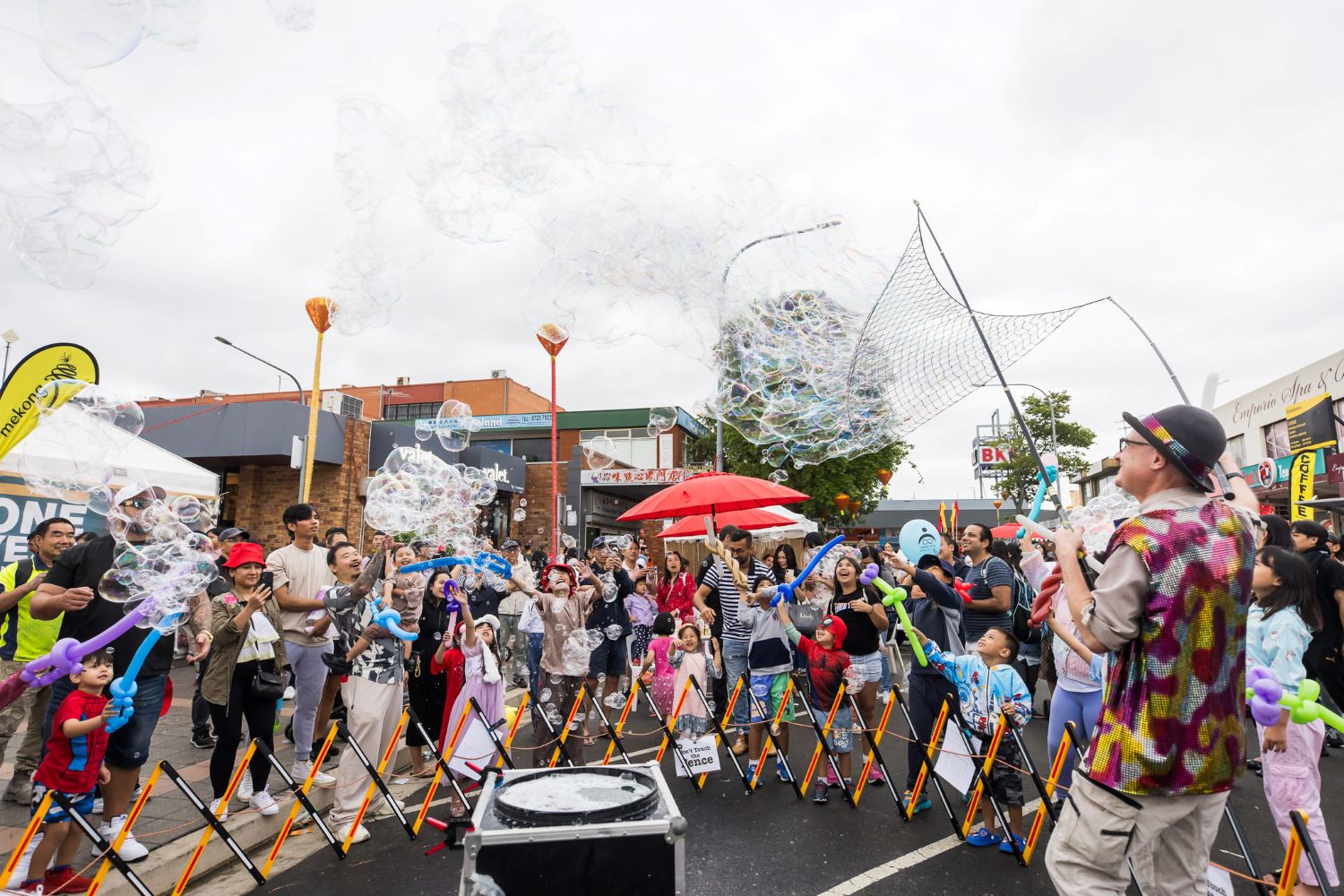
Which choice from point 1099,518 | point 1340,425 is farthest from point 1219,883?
point 1340,425

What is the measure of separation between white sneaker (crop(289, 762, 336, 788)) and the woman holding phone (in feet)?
1.24

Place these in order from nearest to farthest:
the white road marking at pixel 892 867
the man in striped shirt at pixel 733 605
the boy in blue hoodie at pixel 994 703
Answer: the white road marking at pixel 892 867, the boy in blue hoodie at pixel 994 703, the man in striped shirt at pixel 733 605

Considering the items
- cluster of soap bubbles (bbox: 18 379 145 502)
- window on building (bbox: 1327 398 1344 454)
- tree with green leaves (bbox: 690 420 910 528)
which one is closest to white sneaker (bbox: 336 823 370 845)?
cluster of soap bubbles (bbox: 18 379 145 502)

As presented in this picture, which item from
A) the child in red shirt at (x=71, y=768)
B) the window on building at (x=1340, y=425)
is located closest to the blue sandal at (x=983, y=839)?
the child in red shirt at (x=71, y=768)

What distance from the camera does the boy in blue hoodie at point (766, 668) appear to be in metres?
6.24

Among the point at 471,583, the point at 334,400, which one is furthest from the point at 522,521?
the point at 471,583

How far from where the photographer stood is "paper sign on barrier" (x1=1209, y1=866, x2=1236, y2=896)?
3360 millimetres

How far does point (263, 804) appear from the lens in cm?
496

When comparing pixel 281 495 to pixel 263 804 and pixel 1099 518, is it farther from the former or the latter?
pixel 1099 518

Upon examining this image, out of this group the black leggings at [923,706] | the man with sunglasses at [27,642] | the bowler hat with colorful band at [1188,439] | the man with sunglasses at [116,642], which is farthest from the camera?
the black leggings at [923,706]

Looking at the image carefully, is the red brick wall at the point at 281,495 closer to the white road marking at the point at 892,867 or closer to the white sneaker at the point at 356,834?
the white sneaker at the point at 356,834

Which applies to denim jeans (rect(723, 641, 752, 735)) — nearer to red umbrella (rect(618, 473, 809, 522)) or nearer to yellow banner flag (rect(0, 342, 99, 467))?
red umbrella (rect(618, 473, 809, 522))

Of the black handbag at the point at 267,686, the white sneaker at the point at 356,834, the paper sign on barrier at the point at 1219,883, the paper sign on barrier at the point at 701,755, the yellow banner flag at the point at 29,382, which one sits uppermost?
the yellow banner flag at the point at 29,382

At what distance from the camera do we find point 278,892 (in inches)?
164
